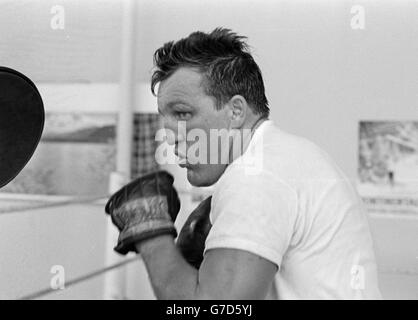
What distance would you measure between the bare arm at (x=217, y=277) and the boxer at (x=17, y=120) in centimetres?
27

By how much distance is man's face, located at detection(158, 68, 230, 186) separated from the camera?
92cm

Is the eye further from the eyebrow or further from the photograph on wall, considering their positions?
the photograph on wall

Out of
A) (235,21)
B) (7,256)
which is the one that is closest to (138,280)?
(7,256)

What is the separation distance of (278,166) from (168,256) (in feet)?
0.72

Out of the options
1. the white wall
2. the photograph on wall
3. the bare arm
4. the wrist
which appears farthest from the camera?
the photograph on wall

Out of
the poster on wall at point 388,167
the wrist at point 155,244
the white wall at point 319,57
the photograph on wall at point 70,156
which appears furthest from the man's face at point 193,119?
the photograph on wall at point 70,156

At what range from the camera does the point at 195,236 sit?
100cm

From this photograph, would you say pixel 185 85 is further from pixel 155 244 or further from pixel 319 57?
pixel 319 57

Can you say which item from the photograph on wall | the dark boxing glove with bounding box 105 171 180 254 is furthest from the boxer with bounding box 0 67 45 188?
the photograph on wall

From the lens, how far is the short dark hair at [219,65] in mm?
915

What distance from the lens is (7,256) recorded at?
4.09ft

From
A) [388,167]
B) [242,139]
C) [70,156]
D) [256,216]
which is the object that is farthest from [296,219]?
[70,156]

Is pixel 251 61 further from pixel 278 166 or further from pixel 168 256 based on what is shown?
pixel 168 256

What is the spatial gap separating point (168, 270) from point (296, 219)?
21 cm
